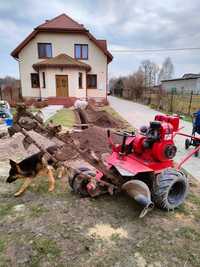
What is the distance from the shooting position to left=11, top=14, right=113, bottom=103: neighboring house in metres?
17.7

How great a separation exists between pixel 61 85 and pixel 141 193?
663 inches

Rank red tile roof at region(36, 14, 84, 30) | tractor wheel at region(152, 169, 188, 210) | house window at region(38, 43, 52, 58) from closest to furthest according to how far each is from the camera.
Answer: tractor wheel at region(152, 169, 188, 210)
red tile roof at region(36, 14, 84, 30)
house window at region(38, 43, 52, 58)

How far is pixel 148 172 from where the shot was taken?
2895 millimetres

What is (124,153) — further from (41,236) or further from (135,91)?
(135,91)

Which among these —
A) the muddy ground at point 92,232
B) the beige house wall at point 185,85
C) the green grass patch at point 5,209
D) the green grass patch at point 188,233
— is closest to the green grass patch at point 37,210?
the muddy ground at point 92,232

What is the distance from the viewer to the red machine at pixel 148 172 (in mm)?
2670

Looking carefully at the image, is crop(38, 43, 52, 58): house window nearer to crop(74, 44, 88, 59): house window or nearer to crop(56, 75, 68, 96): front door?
crop(74, 44, 88, 59): house window

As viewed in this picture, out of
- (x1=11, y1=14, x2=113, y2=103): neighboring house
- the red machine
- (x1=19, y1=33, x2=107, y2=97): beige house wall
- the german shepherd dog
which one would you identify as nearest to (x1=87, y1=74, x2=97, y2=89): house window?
(x1=11, y1=14, x2=113, y2=103): neighboring house

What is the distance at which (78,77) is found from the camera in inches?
715

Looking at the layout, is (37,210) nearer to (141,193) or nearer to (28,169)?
(28,169)

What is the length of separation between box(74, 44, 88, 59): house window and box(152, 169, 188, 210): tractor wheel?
734 inches

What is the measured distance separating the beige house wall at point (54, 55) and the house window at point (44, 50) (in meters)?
0.28

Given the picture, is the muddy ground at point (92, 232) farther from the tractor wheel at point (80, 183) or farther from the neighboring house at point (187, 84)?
the neighboring house at point (187, 84)

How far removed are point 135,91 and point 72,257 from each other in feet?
99.6
